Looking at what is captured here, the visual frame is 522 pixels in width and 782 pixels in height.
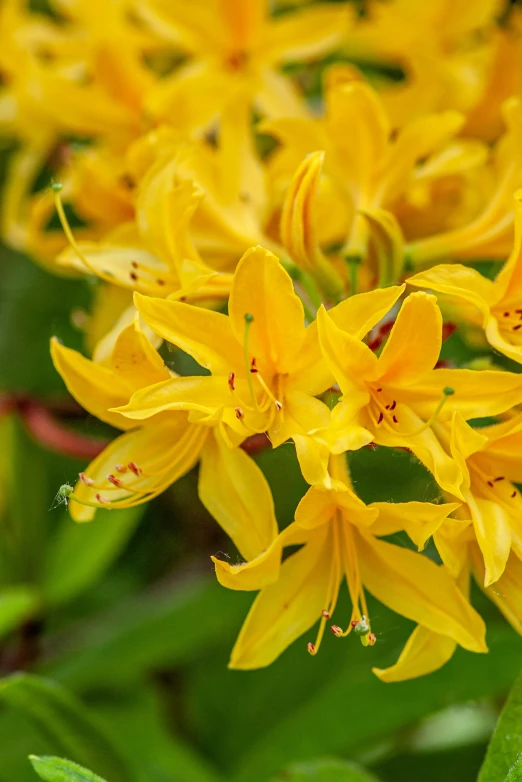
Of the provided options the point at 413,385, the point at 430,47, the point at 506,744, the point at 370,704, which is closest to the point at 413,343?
the point at 413,385

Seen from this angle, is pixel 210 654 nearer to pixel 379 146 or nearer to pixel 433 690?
pixel 433 690

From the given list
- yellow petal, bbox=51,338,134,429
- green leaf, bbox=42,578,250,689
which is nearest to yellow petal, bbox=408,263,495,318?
yellow petal, bbox=51,338,134,429

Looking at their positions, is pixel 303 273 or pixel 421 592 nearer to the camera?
pixel 421 592

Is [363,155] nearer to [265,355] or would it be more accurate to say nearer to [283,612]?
[265,355]

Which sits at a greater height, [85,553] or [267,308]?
[267,308]

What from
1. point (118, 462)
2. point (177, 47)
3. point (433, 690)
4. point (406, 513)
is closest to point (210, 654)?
point (433, 690)

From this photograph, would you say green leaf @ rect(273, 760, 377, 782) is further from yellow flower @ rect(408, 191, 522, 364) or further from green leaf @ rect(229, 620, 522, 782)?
yellow flower @ rect(408, 191, 522, 364)
